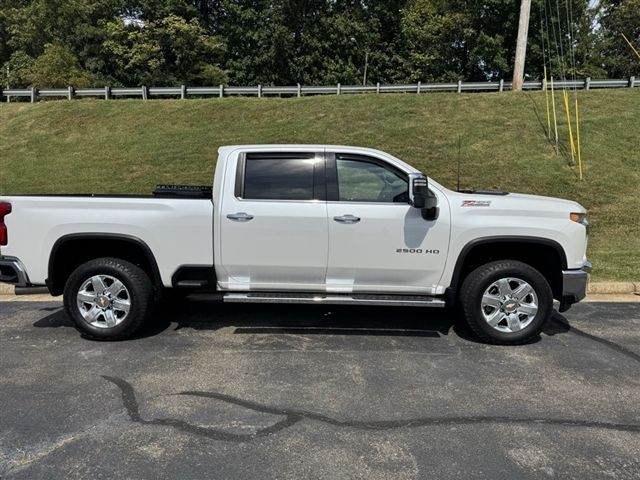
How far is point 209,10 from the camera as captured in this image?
49.5 meters

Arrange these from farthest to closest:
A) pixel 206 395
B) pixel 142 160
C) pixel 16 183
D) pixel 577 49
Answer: pixel 577 49 < pixel 142 160 < pixel 16 183 < pixel 206 395

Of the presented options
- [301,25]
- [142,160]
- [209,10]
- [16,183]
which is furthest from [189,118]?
[209,10]

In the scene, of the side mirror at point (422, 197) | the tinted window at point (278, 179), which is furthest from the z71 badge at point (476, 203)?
the tinted window at point (278, 179)

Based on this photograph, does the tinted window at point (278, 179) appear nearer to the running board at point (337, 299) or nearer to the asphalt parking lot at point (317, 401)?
the running board at point (337, 299)

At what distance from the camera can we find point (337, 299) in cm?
526

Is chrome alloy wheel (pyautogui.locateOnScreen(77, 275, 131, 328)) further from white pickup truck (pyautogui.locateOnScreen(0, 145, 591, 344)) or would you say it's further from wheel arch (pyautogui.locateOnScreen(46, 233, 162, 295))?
wheel arch (pyautogui.locateOnScreen(46, 233, 162, 295))

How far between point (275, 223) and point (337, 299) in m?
0.93

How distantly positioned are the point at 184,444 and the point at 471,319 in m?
2.97

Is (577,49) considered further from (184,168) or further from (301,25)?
(184,168)

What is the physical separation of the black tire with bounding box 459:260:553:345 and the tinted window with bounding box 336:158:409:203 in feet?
3.46

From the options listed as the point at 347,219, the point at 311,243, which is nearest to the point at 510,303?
the point at 347,219

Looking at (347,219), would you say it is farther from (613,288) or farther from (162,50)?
(162,50)

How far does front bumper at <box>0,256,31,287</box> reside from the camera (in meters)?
5.31

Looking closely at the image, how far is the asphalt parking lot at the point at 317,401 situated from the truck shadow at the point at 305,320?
36 mm
